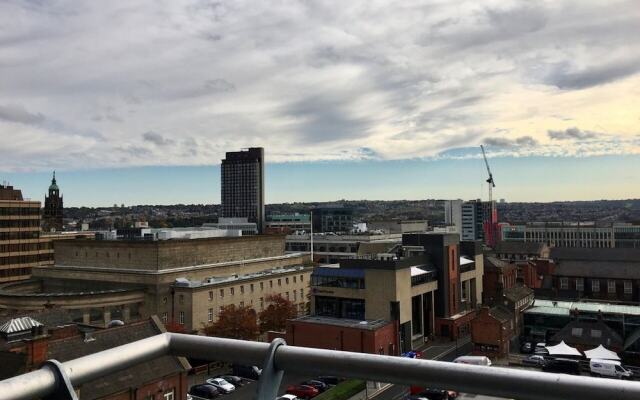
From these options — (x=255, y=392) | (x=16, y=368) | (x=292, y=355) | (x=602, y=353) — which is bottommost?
(x=602, y=353)

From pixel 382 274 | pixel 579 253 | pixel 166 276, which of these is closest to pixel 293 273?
pixel 166 276

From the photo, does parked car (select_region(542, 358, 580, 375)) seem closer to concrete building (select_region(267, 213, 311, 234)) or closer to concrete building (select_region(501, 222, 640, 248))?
concrete building (select_region(501, 222, 640, 248))

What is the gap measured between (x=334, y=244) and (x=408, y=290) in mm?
60184

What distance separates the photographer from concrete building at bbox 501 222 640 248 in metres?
153

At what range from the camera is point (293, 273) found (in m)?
68.9

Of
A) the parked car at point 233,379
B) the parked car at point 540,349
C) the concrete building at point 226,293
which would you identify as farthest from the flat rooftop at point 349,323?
the parked car at point 540,349

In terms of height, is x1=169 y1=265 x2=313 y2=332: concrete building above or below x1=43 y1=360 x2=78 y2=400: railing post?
below

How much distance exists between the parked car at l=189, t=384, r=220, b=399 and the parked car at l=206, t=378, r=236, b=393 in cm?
27

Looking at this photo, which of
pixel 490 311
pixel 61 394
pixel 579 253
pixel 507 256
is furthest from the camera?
pixel 507 256

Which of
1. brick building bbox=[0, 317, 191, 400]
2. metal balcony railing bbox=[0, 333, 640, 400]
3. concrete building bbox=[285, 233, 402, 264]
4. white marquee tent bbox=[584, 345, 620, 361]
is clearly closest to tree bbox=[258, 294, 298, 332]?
brick building bbox=[0, 317, 191, 400]

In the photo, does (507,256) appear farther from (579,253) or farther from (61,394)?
(61,394)

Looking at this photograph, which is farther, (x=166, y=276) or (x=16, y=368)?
(x=166, y=276)

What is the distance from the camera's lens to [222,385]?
34.0 m

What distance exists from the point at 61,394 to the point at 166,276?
55.8 meters
